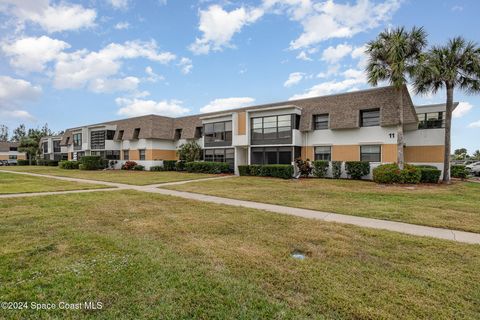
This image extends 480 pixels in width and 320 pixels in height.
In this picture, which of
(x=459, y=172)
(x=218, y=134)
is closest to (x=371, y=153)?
(x=459, y=172)

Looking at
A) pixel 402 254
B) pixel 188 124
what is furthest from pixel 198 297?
pixel 188 124

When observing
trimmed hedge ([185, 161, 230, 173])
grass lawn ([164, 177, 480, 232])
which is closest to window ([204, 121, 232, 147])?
trimmed hedge ([185, 161, 230, 173])

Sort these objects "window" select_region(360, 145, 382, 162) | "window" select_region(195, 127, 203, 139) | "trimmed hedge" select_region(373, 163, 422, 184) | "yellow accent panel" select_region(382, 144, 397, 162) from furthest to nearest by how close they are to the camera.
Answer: "window" select_region(195, 127, 203, 139) < "window" select_region(360, 145, 382, 162) < "yellow accent panel" select_region(382, 144, 397, 162) < "trimmed hedge" select_region(373, 163, 422, 184)

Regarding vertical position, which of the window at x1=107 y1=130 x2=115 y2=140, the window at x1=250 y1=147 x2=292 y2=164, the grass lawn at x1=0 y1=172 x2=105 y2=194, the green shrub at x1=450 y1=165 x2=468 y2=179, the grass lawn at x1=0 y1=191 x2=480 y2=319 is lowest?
the grass lawn at x1=0 y1=191 x2=480 y2=319

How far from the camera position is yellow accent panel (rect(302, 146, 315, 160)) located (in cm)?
2308

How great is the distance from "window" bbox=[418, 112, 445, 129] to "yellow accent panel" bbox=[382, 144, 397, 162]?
4632 mm

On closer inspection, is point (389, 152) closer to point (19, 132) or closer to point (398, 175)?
point (398, 175)

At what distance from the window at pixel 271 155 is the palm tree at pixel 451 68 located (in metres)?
11.3

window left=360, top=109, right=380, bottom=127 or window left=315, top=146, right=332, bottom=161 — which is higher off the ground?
window left=360, top=109, right=380, bottom=127

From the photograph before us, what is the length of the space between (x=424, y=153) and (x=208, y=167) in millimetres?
19791

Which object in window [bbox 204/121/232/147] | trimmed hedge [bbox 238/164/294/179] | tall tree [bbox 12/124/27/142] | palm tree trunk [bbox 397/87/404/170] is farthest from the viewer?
tall tree [bbox 12/124/27/142]

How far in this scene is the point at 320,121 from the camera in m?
22.8

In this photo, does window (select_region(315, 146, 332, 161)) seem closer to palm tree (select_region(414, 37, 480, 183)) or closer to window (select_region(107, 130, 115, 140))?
palm tree (select_region(414, 37, 480, 183))

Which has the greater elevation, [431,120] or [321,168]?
[431,120]
